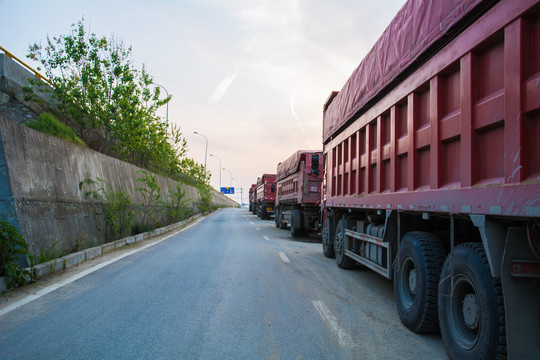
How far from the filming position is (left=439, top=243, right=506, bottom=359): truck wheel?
8.93 ft

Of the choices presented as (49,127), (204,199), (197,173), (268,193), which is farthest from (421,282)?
(197,173)

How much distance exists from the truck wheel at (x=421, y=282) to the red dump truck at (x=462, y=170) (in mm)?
13

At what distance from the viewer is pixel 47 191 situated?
7.88 metres

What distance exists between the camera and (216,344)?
3707 millimetres

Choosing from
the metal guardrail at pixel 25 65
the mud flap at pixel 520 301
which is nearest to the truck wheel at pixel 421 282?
the mud flap at pixel 520 301

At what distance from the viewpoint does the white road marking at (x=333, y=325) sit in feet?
12.5

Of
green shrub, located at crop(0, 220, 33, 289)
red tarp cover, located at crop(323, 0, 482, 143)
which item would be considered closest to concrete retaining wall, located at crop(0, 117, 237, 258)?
green shrub, located at crop(0, 220, 33, 289)

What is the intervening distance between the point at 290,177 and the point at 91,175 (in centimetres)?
875

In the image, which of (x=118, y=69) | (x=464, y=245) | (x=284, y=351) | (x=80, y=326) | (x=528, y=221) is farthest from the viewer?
(x=118, y=69)

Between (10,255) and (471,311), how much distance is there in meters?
6.04

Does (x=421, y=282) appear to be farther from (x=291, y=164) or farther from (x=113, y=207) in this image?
(x=291, y=164)

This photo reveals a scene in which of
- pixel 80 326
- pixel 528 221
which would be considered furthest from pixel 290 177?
pixel 528 221

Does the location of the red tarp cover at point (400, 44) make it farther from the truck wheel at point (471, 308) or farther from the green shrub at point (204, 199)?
the green shrub at point (204, 199)

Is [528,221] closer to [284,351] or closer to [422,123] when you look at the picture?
[422,123]
